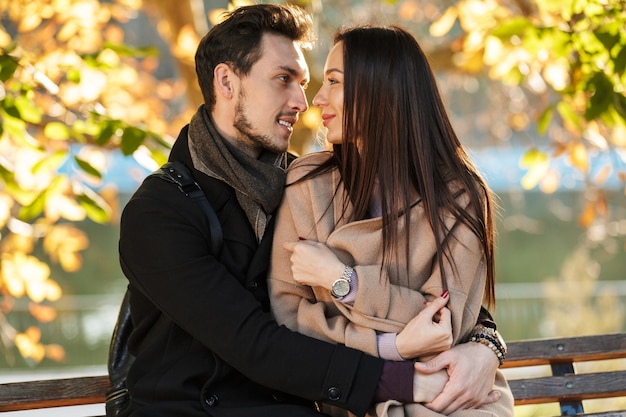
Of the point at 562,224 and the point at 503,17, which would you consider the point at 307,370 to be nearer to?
the point at 503,17

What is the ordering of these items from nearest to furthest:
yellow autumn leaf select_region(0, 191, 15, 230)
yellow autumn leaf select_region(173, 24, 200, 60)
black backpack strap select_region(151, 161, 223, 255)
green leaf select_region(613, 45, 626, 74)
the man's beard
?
black backpack strap select_region(151, 161, 223, 255)
the man's beard
green leaf select_region(613, 45, 626, 74)
yellow autumn leaf select_region(0, 191, 15, 230)
yellow autumn leaf select_region(173, 24, 200, 60)

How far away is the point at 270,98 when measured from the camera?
10.2ft

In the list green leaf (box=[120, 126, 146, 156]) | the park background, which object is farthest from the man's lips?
green leaf (box=[120, 126, 146, 156])

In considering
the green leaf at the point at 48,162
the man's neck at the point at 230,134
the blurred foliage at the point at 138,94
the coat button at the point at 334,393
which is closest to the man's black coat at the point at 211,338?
the coat button at the point at 334,393

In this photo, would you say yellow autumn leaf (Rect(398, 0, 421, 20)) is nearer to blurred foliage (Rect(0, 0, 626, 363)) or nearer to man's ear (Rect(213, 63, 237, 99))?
blurred foliage (Rect(0, 0, 626, 363))

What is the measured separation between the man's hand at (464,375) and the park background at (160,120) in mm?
804

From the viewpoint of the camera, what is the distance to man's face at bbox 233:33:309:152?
10.1ft

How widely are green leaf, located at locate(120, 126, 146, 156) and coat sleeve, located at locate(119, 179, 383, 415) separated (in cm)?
101

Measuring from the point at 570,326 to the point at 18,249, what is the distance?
4.27 meters

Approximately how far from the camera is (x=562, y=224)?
54.0 feet

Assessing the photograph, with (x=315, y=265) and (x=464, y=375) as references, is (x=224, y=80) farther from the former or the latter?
(x=464, y=375)

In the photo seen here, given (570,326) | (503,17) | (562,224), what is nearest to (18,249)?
(503,17)

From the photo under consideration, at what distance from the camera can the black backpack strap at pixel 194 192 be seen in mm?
2797

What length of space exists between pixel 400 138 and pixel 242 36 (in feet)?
2.10
